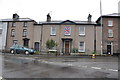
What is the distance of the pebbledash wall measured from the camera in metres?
24.4

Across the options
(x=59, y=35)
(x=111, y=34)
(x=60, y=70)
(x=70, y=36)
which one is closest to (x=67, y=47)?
(x=70, y=36)

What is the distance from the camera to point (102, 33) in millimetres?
24625

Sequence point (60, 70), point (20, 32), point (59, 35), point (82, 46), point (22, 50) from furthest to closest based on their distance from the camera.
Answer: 1. point (20, 32)
2. point (59, 35)
3. point (82, 46)
4. point (22, 50)
5. point (60, 70)

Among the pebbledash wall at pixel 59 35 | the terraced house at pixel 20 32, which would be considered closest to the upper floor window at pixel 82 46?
the pebbledash wall at pixel 59 35

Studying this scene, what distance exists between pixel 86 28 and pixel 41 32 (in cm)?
993

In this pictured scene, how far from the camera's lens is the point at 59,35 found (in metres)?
25.0

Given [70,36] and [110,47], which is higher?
[70,36]

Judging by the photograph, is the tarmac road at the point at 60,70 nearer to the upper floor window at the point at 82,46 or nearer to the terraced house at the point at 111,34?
the upper floor window at the point at 82,46

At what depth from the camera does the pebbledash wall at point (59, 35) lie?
24.4 m

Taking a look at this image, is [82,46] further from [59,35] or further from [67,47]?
[59,35]

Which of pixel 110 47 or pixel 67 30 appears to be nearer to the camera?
pixel 110 47

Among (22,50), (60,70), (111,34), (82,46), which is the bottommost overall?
(60,70)

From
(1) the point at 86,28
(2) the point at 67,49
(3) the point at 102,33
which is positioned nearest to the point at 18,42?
(2) the point at 67,49

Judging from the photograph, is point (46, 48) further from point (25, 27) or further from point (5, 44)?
point (5, 44)
